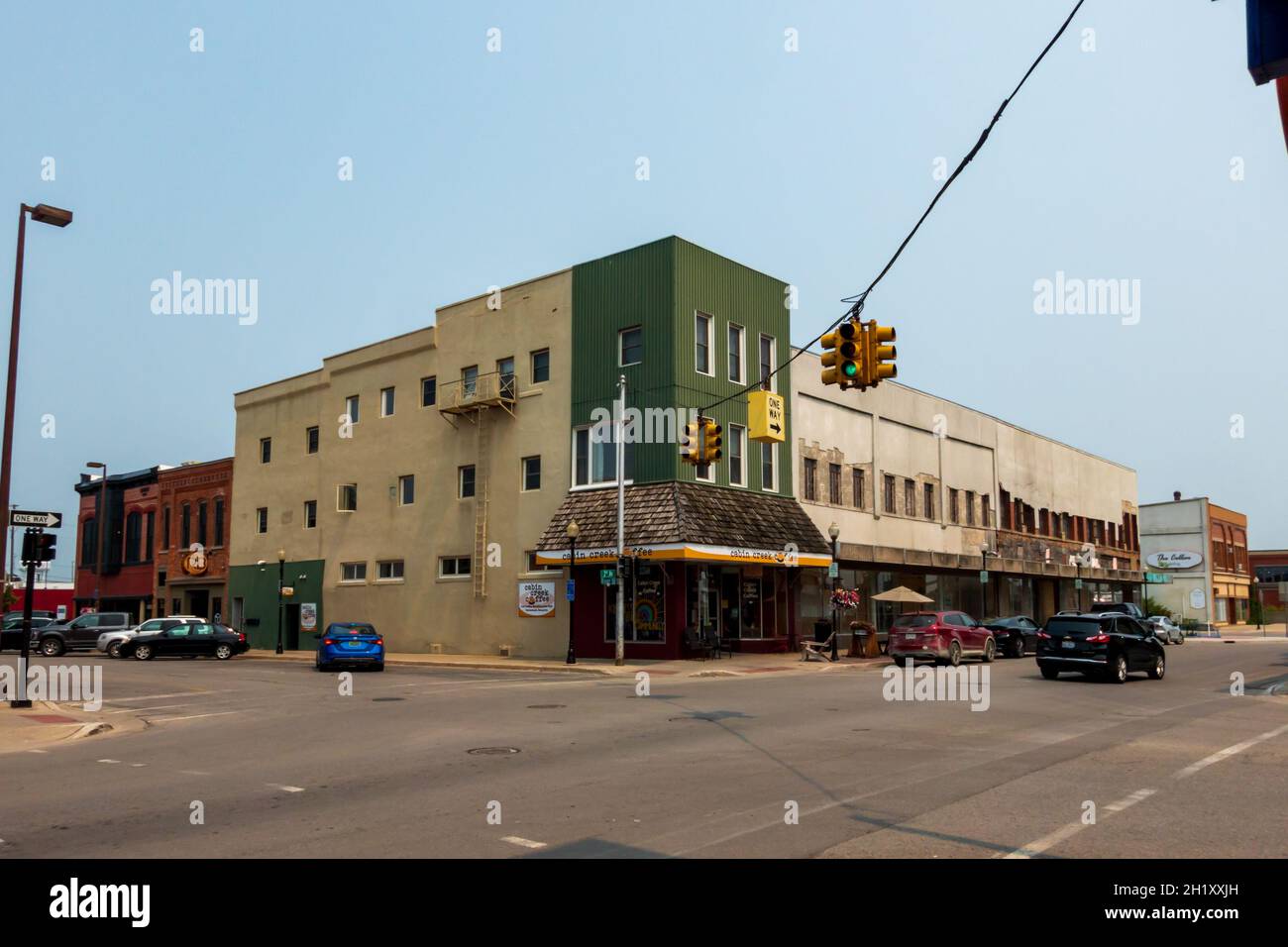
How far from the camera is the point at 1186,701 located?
64.8ft

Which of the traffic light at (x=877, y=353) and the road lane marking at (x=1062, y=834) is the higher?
the traffic light at (x=877, y=353)

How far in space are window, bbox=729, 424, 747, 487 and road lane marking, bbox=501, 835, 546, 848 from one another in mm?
27591

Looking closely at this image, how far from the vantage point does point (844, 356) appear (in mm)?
15195

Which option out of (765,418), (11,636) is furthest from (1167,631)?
(11,636)

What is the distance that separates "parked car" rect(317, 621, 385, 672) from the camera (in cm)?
3059

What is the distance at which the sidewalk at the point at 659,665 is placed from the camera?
28.7 m

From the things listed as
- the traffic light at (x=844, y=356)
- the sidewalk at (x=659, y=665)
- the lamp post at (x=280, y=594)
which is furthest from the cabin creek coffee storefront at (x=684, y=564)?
the lamp post at (x=280, y=594)

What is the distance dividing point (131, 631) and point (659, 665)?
23.7 meters

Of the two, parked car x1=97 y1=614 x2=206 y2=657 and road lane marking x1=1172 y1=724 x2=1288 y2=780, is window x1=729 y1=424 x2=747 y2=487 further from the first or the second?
parked car x1=97 y1=614 x2=206 y2=657

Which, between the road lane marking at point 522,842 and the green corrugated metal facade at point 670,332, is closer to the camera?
the road lane marking at point 522,842

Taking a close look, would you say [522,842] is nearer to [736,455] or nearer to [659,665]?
[659,665]

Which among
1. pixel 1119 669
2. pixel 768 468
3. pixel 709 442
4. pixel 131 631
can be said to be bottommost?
pixel 131 631

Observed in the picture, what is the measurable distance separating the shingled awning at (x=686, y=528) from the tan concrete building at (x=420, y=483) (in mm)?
2182

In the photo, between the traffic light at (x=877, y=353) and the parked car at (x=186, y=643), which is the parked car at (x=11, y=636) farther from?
the traffic light at (x=877, y=353)
